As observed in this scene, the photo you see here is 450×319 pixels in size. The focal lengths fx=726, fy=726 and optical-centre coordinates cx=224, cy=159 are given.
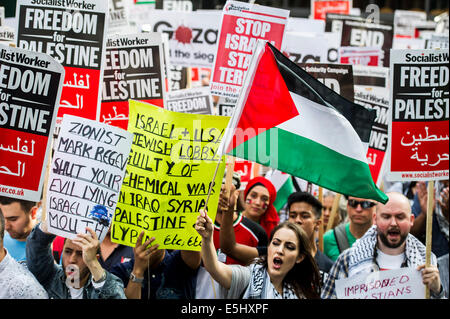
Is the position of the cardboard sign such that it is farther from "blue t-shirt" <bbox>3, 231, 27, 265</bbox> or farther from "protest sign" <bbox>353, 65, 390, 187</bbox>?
"blue t-shirt" <bbox>3, 231, 27, 265</bbox>

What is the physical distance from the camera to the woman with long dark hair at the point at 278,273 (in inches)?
202

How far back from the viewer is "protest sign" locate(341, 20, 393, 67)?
9859mm

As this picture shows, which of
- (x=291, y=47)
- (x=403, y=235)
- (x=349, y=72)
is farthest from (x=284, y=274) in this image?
(x=291, y=47)

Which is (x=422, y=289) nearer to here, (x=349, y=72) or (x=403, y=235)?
(x=403, y=235)

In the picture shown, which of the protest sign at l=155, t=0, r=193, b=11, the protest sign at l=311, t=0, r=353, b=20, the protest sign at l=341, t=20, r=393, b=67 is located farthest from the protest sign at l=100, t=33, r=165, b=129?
the protest sign at l=311, t=0, r=353, b=20

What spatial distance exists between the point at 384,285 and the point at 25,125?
9.23 feet

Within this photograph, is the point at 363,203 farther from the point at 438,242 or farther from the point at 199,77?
the point at 199,77

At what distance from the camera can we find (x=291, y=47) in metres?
8.70

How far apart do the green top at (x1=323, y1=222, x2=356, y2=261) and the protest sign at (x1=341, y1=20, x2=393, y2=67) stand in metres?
3.69

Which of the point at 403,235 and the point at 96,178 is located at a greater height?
the point at 96,178

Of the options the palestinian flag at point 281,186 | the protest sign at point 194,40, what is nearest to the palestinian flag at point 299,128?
the palestinian flag at point 281,186

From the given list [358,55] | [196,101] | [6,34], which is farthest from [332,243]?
[6,34]

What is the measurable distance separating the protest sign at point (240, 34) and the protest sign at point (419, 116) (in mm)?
1596
